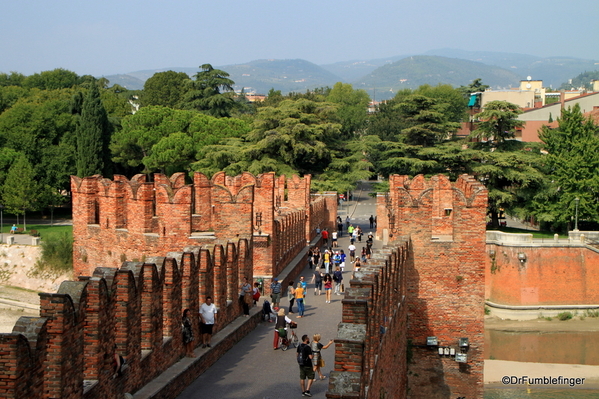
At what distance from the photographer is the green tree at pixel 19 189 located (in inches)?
2007

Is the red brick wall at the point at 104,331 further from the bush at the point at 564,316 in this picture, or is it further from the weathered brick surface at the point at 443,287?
the bush at the point at 564,316

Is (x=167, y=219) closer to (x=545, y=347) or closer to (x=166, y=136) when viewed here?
(x=545, y=347)

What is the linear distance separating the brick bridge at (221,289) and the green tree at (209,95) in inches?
1679

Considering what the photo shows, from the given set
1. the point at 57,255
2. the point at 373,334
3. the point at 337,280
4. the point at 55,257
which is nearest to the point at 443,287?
the point at 337,280

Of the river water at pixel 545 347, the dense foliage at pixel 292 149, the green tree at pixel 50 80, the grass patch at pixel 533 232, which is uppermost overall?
the green tree at pixel 50 80

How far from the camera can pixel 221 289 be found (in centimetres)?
1820

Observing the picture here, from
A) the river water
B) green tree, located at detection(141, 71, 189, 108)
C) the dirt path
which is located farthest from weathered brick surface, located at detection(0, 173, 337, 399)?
green tree, located at detection(141, 71, 189, 108)

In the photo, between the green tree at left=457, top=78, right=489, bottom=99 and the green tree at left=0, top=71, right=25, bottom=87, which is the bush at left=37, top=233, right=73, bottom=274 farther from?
the green tree at left=457, top=78, right=489, bottom=99

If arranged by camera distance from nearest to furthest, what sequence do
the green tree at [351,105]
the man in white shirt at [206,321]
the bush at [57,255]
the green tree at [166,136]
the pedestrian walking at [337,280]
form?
the man in white shirt at [206,321] → the pedestrian walking at [337,280] → the bush at [57,255] → the green tree at [166,136] → the green tree at [351,105]

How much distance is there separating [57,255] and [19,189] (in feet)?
52.5

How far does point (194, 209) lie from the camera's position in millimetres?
26281

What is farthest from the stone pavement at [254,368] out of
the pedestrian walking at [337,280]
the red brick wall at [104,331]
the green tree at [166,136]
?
the green tree at [166,136]

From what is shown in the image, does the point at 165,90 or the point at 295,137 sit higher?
the point at 165,90

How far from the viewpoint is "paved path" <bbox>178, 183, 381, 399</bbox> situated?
14.2m
